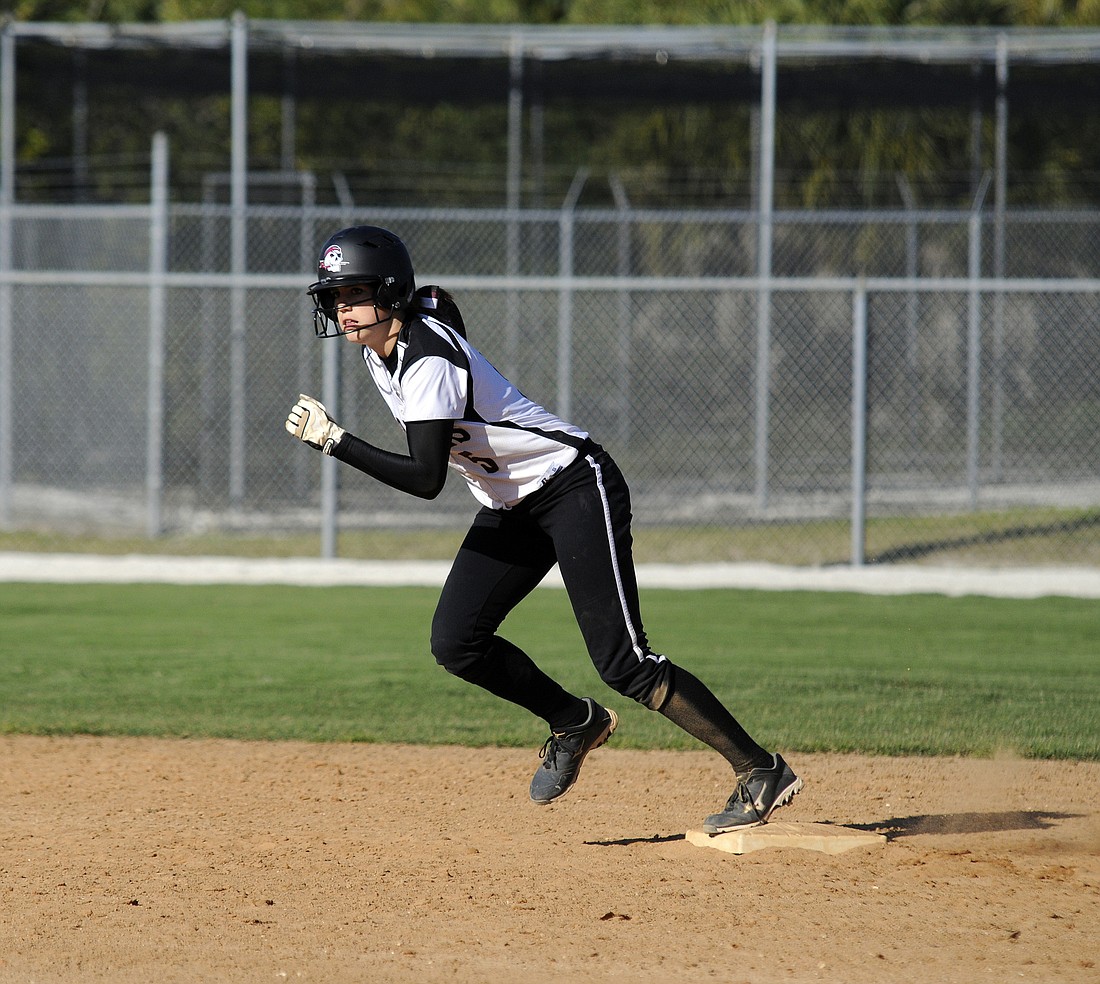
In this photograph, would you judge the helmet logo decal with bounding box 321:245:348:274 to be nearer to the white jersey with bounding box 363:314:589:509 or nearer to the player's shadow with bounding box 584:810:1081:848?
the white jersey with bounding box 363:314:589:509

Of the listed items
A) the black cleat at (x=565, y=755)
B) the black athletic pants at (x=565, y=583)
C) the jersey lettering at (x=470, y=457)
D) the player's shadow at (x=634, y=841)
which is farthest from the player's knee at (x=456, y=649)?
the player's shadow at (x=634, y=841)

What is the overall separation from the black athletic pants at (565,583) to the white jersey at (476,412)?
0.25 feet

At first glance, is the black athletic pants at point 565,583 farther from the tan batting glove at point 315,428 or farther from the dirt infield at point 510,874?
the tan batting glove at point 315,428

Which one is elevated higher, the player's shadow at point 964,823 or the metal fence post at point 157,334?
the metal fence post at point 157,334

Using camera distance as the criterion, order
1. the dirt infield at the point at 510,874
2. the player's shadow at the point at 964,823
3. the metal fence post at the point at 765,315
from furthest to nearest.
→ the metal fence post at the point at 765,315
the player's shadow at the point at 964,823
the dirt infield at the point at 510,874

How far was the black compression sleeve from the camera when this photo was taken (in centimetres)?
434

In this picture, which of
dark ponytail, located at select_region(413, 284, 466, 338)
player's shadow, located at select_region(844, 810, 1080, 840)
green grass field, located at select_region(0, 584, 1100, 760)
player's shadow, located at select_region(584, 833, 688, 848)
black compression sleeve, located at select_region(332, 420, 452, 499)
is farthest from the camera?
green grass field, located at select_region(0, 584, 1100, 760)

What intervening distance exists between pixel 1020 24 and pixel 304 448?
54.7 feet

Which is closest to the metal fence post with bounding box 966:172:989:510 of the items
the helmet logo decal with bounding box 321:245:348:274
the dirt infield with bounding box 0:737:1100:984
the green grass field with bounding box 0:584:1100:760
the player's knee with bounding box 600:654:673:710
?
the green grass field with bounding box 0:584:1100:760

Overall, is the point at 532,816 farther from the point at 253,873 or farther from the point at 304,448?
the point at 304,448

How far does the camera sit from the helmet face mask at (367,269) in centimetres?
443

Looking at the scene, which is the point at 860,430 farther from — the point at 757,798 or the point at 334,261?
the point at 334,261

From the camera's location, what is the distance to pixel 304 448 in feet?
44.7

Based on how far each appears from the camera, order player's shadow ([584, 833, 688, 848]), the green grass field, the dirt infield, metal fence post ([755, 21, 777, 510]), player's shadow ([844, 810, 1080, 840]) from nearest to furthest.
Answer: the dirt infield, player's shadow ([584, 833, 688, 848]), player's shadow ([844, 810, 1080, 840]), the green grass field, metal fence post ([755, 21, 777, 510])
